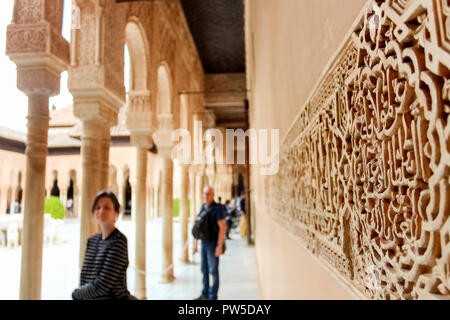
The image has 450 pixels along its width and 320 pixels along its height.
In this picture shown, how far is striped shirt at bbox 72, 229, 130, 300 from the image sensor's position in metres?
1.60

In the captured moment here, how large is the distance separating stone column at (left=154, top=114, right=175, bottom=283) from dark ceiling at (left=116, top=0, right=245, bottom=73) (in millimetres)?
3111

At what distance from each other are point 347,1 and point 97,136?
334 cm

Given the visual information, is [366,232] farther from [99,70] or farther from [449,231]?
[99,70]

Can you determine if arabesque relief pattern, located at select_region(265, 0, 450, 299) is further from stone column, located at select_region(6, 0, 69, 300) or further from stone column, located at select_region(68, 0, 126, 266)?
stone column, located at select_region(68, 0, 126, 266)

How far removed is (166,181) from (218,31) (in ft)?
15.8

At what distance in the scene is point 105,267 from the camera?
1.61m

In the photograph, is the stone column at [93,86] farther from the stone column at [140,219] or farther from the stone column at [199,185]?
the stone column at [199,185]

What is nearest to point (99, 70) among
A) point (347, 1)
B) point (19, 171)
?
point (19, 171)

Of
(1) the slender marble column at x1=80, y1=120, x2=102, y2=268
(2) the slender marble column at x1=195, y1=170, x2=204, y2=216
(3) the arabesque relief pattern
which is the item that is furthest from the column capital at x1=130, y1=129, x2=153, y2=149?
(2) the slender marble column at x1=195, y1=170, x2=204, y2=216

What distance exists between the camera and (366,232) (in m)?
0.49

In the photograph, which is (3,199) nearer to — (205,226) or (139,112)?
(205,226)

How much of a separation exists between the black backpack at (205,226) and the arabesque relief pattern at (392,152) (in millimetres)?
3168

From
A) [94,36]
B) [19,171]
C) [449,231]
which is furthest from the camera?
[94,36]

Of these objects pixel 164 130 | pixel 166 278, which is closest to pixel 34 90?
pixel 164 130
